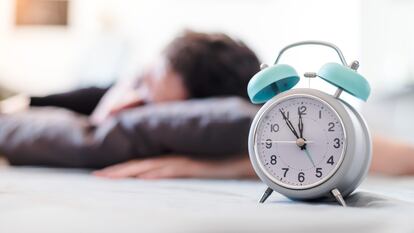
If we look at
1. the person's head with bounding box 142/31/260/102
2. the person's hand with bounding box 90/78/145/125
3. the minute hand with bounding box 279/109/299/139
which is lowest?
the person's hand with bounding box 90/78/145/125

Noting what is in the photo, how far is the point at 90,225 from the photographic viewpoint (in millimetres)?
394

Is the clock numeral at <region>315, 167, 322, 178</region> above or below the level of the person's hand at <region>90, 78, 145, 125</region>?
above

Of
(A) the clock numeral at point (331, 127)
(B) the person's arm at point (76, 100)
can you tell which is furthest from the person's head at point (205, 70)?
(A) the clock numeral at point (331, 127)

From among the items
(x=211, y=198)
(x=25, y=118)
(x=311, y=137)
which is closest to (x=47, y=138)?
(x=25, y=118)

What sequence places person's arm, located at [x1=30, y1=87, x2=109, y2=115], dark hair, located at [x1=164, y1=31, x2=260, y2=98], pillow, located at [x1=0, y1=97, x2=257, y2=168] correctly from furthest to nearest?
person's arm, located at [x1=30, y1=87, x2=109, y2=115] < dark hair, located at [x1=164, y1=31, x2=260, y2=98] < pillow, located at [x1=0, y1=97, x2=257, y2=168]

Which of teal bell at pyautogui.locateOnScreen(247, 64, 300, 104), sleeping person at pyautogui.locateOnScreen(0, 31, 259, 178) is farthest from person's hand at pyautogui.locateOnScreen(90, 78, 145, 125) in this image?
teal bell at pyautogui.locateOnScreen(247, 64, 300, 104)

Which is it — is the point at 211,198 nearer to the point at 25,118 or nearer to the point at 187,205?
the point at 187,205

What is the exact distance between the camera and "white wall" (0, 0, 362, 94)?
1.95m

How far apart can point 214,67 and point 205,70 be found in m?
0.02

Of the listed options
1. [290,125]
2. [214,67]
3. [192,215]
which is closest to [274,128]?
[290,125]

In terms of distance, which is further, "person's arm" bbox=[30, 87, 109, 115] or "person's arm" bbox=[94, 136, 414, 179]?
"person's arm" bbox=[30, 87, 109, 115]

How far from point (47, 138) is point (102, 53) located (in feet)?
3.59

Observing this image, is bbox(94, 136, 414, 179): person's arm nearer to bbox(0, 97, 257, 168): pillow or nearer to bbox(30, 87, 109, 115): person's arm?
bbox(0, 97, 257, 168): pillow

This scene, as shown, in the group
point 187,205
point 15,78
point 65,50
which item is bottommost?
point 15,78
